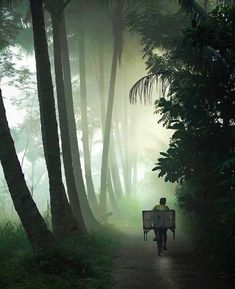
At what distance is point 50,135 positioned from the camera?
557 inches

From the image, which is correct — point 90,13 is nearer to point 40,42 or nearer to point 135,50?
point 135,50

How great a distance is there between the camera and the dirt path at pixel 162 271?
9827mm

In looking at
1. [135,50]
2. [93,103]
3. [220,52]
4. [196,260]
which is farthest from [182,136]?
[93,103]

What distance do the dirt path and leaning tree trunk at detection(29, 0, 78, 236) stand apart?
188 cm

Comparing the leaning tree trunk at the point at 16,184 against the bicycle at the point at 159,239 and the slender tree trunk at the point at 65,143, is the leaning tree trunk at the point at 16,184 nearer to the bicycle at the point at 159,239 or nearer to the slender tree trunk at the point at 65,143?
the bicycle at the point at 159,239

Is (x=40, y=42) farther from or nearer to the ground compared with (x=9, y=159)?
farther from the ground

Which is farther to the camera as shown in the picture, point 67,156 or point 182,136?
point 67,156

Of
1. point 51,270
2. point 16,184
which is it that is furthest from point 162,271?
point 16,184

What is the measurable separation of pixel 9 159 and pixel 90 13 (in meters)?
17.1

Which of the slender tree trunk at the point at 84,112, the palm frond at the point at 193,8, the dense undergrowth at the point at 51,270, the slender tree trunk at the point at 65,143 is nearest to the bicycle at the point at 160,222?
the dense undergrowth at the point at 51,270

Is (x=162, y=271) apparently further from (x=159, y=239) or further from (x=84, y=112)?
(x=84, y=112)

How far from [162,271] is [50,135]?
4.87 meters

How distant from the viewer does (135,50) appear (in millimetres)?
29906

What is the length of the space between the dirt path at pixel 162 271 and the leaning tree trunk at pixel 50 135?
1.88 meters
